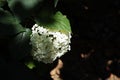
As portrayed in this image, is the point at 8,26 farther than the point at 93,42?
No

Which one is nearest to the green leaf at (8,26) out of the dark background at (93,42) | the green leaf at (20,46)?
the green leaf at (20,46)

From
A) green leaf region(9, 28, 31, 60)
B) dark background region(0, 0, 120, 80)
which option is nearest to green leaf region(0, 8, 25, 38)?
green leaf region(9, 28, 31, 60)

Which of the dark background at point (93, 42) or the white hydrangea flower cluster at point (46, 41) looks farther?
the dark background at point (93, 42)

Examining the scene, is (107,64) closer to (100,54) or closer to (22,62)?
(100,54)

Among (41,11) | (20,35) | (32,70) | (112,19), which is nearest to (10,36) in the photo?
(20,35)

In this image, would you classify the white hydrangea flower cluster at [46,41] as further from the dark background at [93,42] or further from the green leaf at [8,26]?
the dark background at [93,42]

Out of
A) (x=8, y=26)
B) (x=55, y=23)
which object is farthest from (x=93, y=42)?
(x=8, y=26)

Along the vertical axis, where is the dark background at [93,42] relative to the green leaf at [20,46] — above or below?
below

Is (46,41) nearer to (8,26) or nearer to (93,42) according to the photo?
(8,26)

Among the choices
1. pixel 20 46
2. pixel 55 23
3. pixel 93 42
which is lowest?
pixel 93 42
